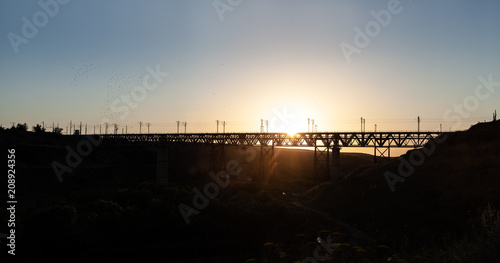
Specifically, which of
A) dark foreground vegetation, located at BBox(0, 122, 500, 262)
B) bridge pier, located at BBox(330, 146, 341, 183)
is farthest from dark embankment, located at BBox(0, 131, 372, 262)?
bridge pier, located at BBox(330, 146, 341, 183)

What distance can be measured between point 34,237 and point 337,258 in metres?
20.3

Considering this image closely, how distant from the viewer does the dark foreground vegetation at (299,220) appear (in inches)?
648

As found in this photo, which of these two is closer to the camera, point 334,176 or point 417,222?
point 417,222

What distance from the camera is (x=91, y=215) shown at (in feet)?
93.6

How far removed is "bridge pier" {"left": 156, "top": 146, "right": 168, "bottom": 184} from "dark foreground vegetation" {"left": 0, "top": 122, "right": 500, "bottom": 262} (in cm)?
2025

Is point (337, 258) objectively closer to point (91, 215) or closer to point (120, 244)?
point (120, 244)

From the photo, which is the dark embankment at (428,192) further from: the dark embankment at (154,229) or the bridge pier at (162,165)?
the bridge pier at (162,165)

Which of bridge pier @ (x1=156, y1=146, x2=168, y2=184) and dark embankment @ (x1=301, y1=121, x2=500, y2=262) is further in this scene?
bridge pier @ (x1=156, y1=146, x2=168, y2=184)

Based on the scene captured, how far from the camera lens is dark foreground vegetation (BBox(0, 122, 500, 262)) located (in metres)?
16.5

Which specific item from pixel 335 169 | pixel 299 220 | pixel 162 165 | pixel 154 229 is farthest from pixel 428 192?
pixel 162 165

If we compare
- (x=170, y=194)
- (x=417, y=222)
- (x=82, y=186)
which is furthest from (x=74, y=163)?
(x=417, y=222)

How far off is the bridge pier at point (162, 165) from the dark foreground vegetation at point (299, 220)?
20254 mm

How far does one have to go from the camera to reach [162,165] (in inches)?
3184

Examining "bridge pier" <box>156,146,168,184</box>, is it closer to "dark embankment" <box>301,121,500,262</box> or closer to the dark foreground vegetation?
the dark foreground vegetation
